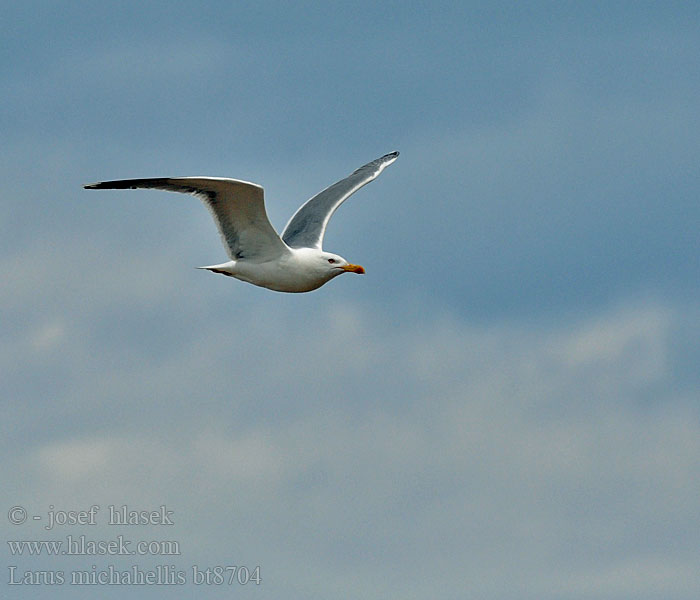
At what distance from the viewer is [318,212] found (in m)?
28.4

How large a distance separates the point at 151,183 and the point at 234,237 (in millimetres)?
2400

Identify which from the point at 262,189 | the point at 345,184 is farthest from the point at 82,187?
the point at 345,184

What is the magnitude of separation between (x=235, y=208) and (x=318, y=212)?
5171 mm

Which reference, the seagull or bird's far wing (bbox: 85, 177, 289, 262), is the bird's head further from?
bird's far wing (bbox: 85, 177, 289, 262)

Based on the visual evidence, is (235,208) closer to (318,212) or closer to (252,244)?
(252,244)

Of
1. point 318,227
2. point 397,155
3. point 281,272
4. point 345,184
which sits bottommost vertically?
point 281,272

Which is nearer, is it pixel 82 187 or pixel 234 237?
pixel 82 187

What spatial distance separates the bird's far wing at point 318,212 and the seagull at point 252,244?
0.42 m

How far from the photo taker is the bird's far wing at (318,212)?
27016mm

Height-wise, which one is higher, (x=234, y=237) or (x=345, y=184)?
(x=345, y=184)

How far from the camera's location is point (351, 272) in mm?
24984

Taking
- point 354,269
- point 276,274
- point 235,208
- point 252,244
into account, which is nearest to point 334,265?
point 354,269

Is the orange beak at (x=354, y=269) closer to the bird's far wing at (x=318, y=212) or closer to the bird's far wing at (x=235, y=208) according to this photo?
the bird's far wing at (x=235, y=208)

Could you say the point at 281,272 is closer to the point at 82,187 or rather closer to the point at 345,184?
the point at 82,187
